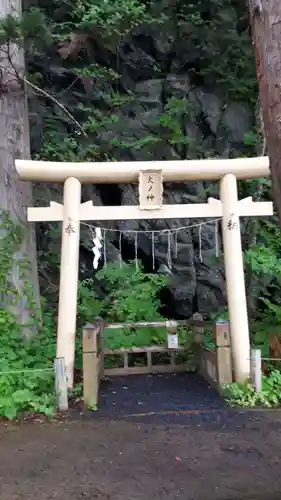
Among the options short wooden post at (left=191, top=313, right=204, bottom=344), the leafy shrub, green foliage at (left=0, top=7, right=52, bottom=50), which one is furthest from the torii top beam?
short wooden post at (left=191, top=313, right=204, bottom=344)

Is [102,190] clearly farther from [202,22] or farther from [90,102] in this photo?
[202,22]

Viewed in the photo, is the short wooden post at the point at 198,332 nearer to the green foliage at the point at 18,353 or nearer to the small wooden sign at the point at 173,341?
the small wooden sign at the point at 173,341

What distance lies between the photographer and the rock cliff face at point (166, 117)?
10.3 meters

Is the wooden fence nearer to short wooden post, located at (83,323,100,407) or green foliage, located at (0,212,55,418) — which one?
short wooden post, located at (83,323,100,407)

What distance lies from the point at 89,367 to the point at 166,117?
6.22 m

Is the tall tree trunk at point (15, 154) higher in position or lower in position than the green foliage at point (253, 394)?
higher

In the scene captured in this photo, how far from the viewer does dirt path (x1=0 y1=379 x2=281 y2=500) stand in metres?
3.65

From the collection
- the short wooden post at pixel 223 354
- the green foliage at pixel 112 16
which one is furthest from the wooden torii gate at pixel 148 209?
the green foliage at pixel 112 16

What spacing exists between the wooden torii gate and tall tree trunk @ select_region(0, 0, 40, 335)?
800 mm

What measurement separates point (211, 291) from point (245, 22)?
19.9ft

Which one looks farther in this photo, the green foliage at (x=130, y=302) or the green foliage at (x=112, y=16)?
the green foliage at (x=130, y=302)

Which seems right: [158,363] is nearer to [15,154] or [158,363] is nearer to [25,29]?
[15,154]

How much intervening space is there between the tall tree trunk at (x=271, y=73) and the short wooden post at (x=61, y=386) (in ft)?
12.5

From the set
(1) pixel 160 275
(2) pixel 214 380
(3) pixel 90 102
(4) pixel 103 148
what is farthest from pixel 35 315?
(3) pixel 90 102
